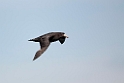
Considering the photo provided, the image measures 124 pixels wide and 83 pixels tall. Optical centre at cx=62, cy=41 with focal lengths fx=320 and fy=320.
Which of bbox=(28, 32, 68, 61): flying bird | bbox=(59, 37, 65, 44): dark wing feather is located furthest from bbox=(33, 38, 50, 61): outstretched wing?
bbox=(59, 37, 65, 44): dark wing feather

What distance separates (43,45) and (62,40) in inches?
228

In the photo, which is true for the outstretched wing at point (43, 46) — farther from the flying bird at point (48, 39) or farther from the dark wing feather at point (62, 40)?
the dark wing feather at point (62, 40)

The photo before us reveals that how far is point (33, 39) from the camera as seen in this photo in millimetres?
39844

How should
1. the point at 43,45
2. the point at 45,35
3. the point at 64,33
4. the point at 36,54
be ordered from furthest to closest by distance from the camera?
the point at 64,33 → the point at 45,35 → the point at 43,45 → the point at 36,54

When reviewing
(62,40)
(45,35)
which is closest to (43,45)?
(45,35)

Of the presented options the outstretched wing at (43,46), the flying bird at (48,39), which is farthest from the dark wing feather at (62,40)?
the outstretched wing at (43,46)

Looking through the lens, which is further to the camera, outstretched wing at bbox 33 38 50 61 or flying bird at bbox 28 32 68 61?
flying bird at bbox 28 32 68 61

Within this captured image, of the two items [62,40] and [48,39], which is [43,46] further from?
[62,40]

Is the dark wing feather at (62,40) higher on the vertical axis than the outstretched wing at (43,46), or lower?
higher

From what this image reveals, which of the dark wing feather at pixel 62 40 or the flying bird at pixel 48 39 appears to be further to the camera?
the dark wing feather at pixel 62 40

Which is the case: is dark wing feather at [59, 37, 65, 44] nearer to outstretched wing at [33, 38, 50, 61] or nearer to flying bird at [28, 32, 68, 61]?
flying bird at [28, 32, 68, 61]

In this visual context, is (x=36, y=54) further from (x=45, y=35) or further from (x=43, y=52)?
(x=45, y=35)

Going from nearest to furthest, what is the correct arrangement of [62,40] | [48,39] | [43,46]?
[43,46], [48,39], [62,40]

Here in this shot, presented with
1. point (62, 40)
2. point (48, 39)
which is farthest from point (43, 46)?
point (62, 40)
